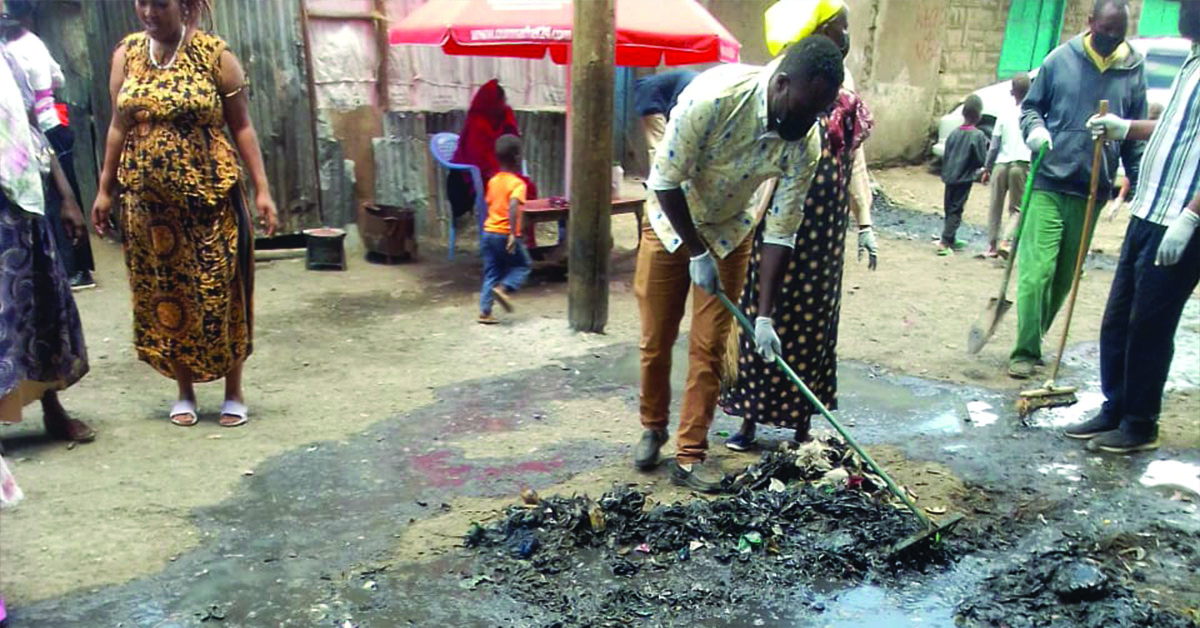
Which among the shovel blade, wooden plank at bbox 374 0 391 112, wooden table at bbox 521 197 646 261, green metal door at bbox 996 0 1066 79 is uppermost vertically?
green metal door at bbox 996 0 1066 79

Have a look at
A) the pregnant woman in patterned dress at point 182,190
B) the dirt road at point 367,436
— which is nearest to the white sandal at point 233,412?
the dirt road at point 367,436

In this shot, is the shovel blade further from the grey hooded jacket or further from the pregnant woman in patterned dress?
the pregnant woman in patterned dress

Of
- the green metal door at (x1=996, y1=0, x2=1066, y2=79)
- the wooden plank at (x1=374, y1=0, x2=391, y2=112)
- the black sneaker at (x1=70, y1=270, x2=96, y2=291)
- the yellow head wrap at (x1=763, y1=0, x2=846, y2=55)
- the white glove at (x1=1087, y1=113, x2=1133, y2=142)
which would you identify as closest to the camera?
the yellow head wrap at (x1=763, y1=0, x2=846, y2=55)

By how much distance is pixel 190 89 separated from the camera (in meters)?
3.94

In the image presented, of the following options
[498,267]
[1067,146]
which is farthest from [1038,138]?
[498,267]

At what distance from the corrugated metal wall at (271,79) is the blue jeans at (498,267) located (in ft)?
7.93

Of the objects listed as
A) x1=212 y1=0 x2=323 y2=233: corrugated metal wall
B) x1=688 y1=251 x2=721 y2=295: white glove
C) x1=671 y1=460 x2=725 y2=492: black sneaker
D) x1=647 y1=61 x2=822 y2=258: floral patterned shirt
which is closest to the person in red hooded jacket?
x1=212 y1=0 x2=323 y2=233: corrugated metal wall

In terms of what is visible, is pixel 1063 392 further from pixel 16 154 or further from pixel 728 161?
pixel 16 154

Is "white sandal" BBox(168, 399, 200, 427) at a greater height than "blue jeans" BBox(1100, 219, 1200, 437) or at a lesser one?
lesser

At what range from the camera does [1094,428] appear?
456 cm

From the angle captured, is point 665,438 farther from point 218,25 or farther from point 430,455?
point 218,25

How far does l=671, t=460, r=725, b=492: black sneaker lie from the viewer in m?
3.85

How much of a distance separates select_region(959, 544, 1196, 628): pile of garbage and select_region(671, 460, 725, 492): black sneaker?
3.55 ft

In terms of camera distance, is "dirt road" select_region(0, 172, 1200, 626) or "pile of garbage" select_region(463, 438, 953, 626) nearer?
"pile of garbage" select_region(463, 438, 953, 626)
